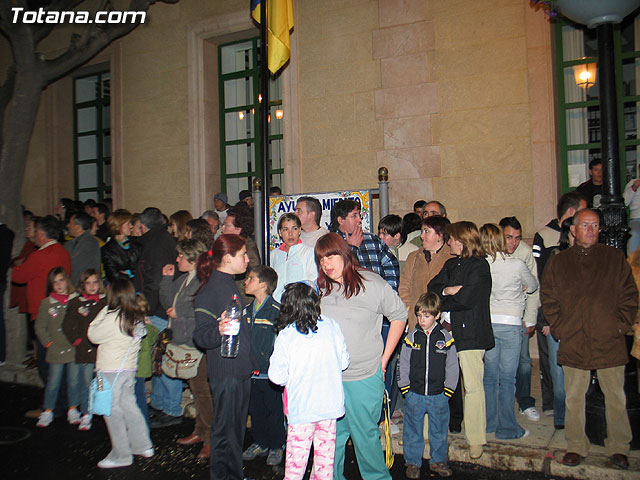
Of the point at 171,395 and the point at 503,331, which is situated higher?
the point at 503,331

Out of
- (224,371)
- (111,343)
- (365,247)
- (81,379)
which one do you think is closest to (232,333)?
(224,371)

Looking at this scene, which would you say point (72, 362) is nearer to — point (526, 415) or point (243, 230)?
point (243, 230)

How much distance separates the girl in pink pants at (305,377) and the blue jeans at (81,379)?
366 centimetres

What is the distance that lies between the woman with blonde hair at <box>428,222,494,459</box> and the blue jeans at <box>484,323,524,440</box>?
0.94 ft

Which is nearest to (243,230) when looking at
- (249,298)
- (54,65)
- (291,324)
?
(249,298)

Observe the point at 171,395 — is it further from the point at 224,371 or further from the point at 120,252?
the point at 224,371

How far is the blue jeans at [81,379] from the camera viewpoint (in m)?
6.53

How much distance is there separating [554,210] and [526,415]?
3559 mm

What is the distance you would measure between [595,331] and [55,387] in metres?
5.99

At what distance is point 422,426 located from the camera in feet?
16.2

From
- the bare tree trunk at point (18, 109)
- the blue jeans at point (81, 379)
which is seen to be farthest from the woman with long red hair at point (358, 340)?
the bare tree trunk at point (18, 109)

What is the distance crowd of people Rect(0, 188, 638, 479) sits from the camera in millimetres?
4215

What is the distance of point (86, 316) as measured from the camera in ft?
20.6

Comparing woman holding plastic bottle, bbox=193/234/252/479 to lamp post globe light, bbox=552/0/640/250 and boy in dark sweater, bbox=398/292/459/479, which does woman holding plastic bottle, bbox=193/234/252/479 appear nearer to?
boy in dark sweater, bbox=398/292/459/479
